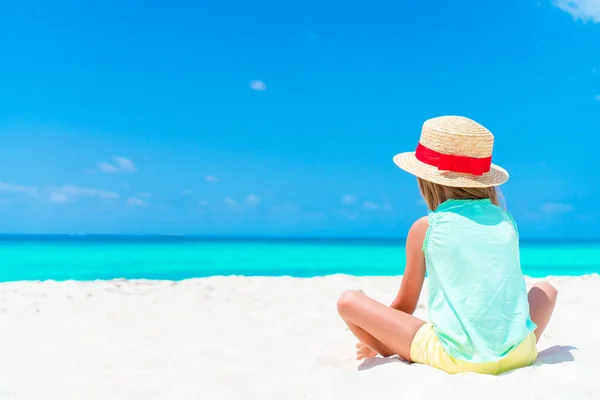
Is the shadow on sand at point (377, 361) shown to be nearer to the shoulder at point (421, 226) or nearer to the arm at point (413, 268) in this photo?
the arm at point (413, 268)

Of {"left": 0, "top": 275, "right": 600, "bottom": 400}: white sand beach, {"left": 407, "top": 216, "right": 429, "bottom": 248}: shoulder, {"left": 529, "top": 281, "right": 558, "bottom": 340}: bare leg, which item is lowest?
{"left": 0, "top": 275, "right": 600, "bottom": 400}: white sand beach

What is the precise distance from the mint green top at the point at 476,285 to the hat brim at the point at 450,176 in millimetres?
135

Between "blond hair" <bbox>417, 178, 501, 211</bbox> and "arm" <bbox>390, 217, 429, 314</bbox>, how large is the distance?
17 centimetres

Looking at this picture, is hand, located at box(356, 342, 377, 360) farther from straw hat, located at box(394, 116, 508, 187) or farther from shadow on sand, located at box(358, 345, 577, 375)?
straw hat, located at box(394, 116, 508, 187)

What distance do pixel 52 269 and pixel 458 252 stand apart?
15347 mm

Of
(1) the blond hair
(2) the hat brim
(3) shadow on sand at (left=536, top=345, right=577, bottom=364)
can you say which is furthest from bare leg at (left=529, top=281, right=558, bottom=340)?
(2) the hat brim

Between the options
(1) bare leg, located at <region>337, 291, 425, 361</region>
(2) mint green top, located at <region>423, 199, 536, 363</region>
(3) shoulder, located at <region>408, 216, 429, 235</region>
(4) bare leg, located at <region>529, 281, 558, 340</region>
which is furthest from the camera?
(4) bare leg, located at <region>529, 281, 558, 340</region>

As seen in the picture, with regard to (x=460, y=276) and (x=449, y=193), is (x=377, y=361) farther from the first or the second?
(x=449, y=193)

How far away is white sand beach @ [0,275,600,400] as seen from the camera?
7.59 ft

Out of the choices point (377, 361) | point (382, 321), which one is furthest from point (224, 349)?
point (382, 321)

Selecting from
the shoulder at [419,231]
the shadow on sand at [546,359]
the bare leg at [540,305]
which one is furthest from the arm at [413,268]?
the bare leg at [540,305]

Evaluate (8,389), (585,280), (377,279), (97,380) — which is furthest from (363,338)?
(585,280)

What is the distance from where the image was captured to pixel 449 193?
8.28 feet

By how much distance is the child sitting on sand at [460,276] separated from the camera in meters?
2.31
